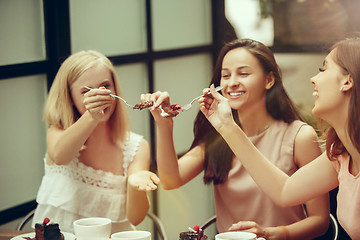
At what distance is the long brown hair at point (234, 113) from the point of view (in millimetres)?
1845

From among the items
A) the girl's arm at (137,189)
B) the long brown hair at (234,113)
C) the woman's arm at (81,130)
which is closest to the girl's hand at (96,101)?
the woman's arm at (81,130)

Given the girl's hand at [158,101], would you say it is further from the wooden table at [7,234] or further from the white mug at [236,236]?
the wooden table at [7,234]

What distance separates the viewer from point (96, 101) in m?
1.77

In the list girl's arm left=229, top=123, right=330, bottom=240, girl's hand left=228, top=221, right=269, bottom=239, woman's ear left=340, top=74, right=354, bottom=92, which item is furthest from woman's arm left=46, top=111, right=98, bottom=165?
woman's ear left=340, top=74, right=354, bottom=92

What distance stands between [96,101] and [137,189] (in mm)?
322

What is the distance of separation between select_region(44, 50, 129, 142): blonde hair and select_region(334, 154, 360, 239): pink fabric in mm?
805

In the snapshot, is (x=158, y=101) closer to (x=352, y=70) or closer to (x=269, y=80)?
(x=269, y=80)

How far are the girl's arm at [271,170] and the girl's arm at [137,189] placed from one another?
0.30m

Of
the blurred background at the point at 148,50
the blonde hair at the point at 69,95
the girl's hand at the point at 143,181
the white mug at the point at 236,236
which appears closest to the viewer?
the white mug at the point at 236,236

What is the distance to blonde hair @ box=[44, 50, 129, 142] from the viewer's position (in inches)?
74.9

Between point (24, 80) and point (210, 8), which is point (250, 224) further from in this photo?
point (210, 8)

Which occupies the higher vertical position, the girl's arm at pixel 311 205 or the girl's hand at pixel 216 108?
the girl's hand at pixel 216 108

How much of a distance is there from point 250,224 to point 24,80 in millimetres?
1094

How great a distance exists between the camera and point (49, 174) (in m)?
1.97
